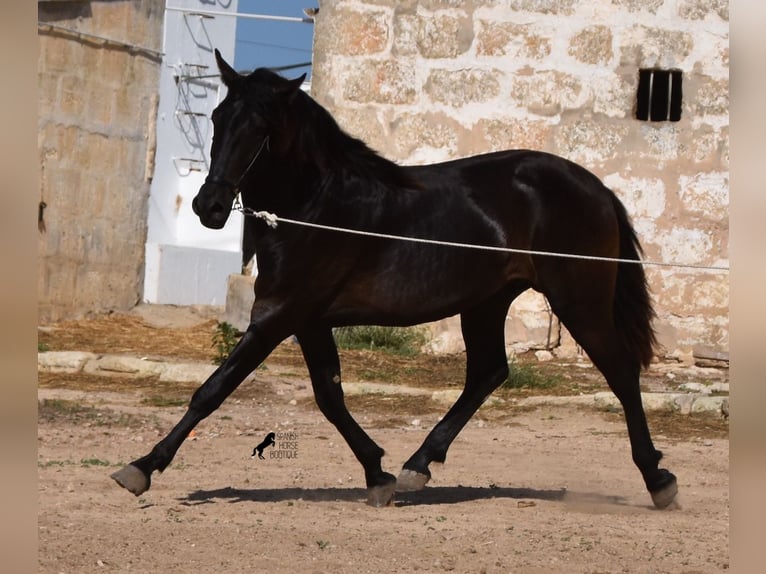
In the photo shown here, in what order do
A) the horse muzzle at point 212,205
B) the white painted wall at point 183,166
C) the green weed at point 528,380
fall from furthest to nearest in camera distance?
the white painted wall at point 183,166
the green weed at point 528,380
the horse muzzle at point 212,205

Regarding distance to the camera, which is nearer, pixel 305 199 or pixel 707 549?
pixel 707 549

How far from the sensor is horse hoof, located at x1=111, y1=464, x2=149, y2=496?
4840 mm

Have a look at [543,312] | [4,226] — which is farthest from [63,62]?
[4,226]

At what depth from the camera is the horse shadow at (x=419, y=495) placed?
17.6 ft

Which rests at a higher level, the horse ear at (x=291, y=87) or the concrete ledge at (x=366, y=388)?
the horse ear at (x=291, y=87)

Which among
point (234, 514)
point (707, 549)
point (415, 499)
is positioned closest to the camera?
point (707, 549)

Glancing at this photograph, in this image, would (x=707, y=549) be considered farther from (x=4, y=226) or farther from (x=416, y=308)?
(x=4, y=226)

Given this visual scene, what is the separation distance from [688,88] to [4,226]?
10669 mm

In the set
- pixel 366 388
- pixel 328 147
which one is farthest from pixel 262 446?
pixel 366 388

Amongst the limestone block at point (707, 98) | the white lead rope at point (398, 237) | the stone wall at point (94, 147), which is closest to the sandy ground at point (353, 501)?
the white lead rope at point (398, 237)

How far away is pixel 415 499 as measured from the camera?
565 cm

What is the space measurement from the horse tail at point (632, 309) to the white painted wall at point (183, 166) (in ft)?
34.0

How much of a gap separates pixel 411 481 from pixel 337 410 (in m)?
0.57

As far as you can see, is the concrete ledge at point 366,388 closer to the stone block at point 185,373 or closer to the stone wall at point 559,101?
the stone block at point 185,373
